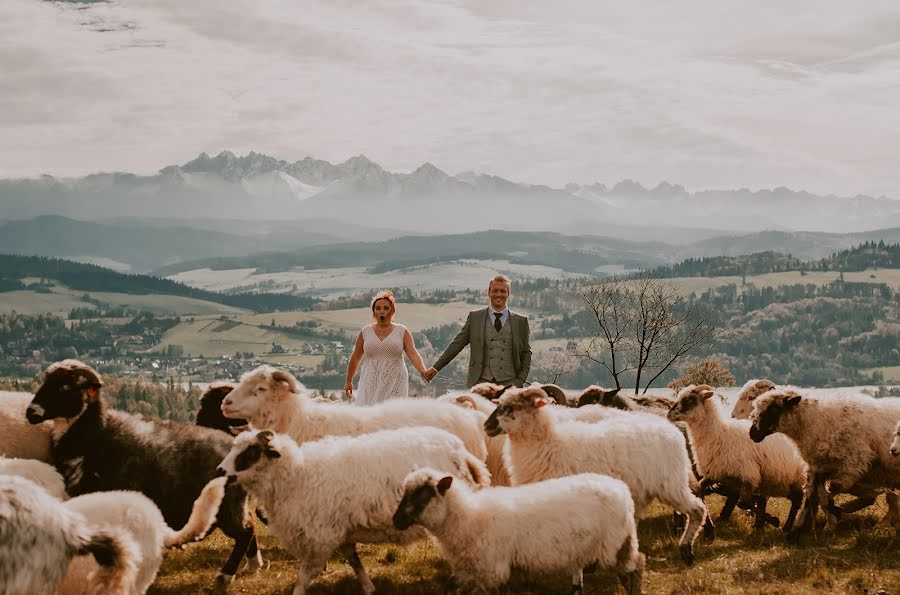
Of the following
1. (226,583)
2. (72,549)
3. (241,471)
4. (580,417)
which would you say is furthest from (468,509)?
(580,417)

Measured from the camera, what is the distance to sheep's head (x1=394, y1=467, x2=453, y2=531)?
8.16 m

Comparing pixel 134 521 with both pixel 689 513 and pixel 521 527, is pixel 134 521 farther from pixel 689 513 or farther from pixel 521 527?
pixel 689 513

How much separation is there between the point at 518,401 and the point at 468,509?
2453 millimetres

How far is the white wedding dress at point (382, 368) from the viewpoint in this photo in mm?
14289

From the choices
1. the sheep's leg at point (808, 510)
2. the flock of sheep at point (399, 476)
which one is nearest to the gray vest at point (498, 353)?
the flock of sheep at point (399, 476)

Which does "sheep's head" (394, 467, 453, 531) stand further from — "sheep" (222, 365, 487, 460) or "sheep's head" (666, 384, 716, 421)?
"sheep's head" (666, 384, 716, 421)

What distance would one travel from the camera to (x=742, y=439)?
41.5 feet

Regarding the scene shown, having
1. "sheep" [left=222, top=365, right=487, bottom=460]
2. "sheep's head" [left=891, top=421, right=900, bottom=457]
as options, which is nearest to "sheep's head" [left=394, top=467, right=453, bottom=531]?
"sheep" [left=222, top=365, right=487, bottom=460]

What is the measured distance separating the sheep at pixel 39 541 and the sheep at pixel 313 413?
4.98 metres

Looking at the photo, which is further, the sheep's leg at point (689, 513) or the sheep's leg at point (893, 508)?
the sheep's leg at point (893, 508)

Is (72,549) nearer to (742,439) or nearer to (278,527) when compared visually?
(278,527)

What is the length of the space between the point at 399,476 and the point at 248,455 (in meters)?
1.61

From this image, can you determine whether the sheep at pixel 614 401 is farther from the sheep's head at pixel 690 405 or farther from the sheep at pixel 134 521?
the sheep at pixel 134 521

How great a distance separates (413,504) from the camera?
8.17m
